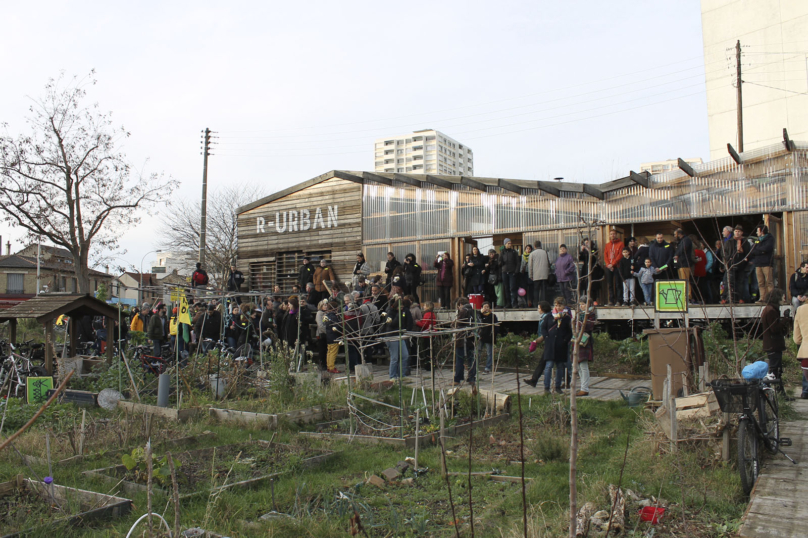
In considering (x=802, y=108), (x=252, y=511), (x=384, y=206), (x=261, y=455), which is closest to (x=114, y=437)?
(x=261, y=455)

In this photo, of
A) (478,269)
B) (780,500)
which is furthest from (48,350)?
(780,500)

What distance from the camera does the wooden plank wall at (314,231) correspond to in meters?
21.8

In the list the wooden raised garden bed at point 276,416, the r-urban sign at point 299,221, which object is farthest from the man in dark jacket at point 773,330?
the r-urban sign at point 299,221

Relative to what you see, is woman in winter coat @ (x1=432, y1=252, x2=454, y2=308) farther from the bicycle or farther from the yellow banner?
the bicycle

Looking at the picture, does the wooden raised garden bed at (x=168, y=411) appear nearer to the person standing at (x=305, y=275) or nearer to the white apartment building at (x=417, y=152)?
the person standing at (x=305, y=275)

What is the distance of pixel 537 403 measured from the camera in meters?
9.76

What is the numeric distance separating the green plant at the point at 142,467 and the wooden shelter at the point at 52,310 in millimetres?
6282

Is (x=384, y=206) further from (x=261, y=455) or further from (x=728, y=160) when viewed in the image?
(x=261, y=455)

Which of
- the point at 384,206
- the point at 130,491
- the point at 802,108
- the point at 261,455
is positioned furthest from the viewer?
the point at 802,108

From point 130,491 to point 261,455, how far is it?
1.43 meters

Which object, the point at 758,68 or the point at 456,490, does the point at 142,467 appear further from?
the point at 758,68

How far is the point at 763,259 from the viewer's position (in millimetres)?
13305

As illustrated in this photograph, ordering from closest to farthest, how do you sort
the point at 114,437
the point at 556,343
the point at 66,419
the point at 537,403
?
the point at 114,437 < the point at 66,419 < the point at 537,403 < the point at 556,343

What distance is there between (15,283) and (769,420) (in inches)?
2721
